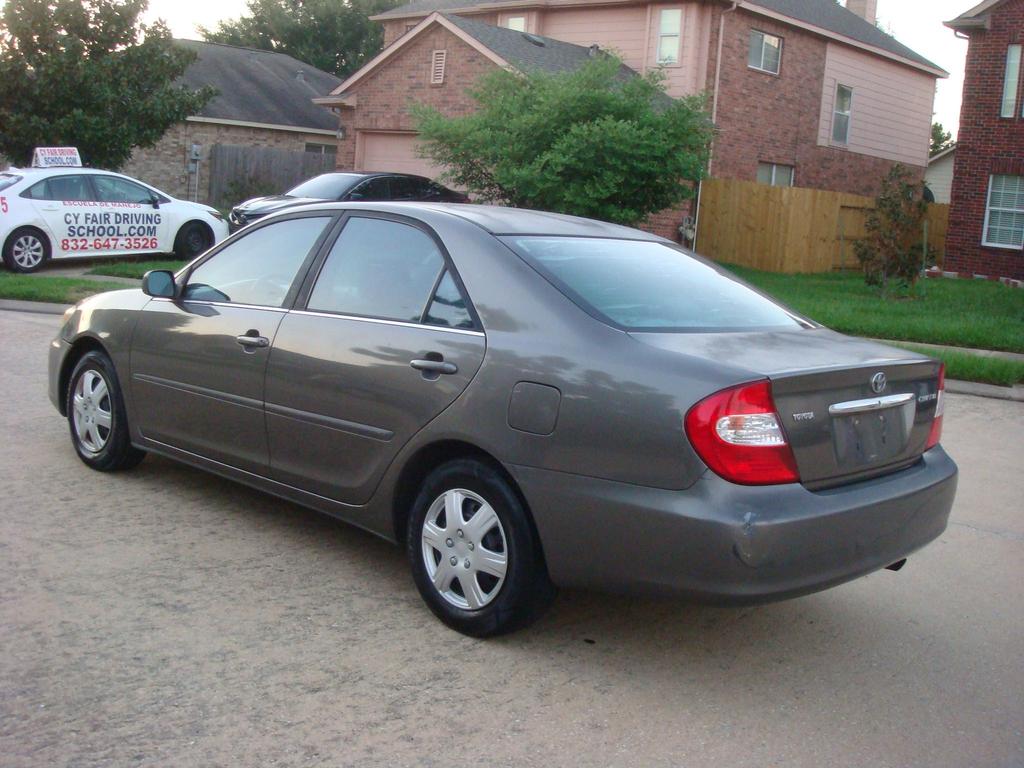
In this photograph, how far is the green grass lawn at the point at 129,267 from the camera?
54.7ft

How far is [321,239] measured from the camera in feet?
17.4

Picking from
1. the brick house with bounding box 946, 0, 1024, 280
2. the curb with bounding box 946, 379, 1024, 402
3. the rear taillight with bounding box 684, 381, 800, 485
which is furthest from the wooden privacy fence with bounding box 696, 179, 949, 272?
the rear taillight with bounding box 684, 381, 800, 485

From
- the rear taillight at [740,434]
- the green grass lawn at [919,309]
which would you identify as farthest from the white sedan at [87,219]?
the rear taillight at [740,434]

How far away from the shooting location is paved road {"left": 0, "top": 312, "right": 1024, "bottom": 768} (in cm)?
354

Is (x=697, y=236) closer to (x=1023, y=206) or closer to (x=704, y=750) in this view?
(x=1023, y=206)

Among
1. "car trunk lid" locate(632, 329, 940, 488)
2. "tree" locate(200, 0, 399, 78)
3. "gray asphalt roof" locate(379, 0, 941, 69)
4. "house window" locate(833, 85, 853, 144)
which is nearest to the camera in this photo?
"car trunk lid" locate(632, 329, 940, 488)

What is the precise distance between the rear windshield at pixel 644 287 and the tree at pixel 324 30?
165 feet

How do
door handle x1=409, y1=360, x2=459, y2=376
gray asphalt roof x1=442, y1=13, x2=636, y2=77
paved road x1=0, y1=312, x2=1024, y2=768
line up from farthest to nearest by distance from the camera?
gray asphalt roof x1=442, y1=13, x2=636, y2=77 < door handle x1=409, y1=360, x2=459, y2=376 < paved road x1=0, y1=312, x2=1024, y2=768

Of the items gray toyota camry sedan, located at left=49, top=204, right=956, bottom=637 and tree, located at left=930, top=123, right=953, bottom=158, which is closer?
gray toyota camry sedan, located at left=49, top=204, right=956, bottom=637

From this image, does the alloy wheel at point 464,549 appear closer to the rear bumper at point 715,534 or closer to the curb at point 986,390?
the rear bumper at point 715,534

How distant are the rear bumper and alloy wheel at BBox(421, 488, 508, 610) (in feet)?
0.78

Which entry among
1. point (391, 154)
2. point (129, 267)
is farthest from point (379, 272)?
point (391, 154)

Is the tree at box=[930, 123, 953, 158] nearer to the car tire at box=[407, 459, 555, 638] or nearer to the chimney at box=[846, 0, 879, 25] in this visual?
the chimney at box=[846, 0, 879, 25]

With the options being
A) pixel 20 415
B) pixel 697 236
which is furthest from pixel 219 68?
pixel 20 415
